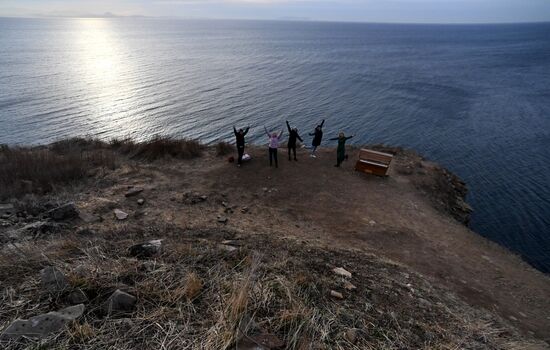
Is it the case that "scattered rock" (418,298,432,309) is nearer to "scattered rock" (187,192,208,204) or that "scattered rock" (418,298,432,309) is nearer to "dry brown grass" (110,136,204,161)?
"scattered rock" (187,192,208,204)

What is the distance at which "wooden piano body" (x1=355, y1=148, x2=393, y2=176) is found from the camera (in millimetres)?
16547

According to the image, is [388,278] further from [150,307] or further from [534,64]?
[534,64]

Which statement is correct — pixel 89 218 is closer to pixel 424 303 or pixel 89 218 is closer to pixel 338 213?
pixel 338 213

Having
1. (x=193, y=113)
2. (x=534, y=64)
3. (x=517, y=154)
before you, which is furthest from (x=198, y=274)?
(x=534, y=64)

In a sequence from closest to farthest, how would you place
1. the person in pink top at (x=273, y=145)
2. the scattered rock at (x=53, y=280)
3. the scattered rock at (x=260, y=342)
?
1. the scattered rock at (x=260, y=342)
2. the scattered rock at (x=53, y=280)
3. the person in pink top at (x=273, y=145)

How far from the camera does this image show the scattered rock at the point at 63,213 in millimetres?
9822

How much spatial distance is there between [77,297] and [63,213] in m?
6.12

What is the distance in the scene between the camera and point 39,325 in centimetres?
416

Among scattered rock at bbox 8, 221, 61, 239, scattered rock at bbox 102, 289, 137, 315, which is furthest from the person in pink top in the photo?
scattered rock at bbox 102, 289, 137, 315

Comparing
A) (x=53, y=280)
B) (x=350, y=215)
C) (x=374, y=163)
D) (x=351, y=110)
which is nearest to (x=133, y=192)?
(x=350, y=215)

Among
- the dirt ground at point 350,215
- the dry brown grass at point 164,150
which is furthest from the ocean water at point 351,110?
the dry brown grass at point 164,150

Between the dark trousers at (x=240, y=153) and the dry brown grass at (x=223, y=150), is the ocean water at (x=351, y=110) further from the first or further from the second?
the dark trousers at (x=240, y=153)

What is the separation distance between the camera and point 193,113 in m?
35.3

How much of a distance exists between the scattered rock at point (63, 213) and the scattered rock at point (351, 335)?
8.54 m
